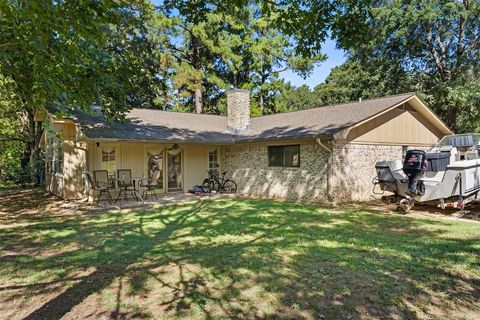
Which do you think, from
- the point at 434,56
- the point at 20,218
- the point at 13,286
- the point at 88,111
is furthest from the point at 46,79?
the point at 434,56

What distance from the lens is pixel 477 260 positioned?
15.6ft

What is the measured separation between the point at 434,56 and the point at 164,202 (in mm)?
19894

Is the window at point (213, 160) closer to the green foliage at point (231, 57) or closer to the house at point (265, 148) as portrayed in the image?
the house at point (265, 148)

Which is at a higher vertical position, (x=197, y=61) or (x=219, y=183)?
(x=197, y=61)

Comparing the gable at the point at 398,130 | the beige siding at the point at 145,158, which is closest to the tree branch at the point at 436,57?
the gable at the point at 398,130

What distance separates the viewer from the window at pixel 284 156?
1165 cm

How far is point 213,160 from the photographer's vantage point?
14383 mm

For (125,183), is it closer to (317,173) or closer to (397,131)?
(317,173)

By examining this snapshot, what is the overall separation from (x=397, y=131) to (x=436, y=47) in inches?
490

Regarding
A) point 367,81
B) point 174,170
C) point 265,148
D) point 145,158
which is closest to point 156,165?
point 145,158

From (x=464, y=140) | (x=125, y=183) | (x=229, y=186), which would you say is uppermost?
(x=464, y=140)

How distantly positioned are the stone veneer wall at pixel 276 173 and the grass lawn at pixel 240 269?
3.26 meters

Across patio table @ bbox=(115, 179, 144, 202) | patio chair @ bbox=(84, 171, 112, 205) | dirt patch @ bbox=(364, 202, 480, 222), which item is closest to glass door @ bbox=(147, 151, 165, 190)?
patio table @ bbox=(115, 179, 144, 202)

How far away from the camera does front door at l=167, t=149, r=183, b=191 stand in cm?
1301
